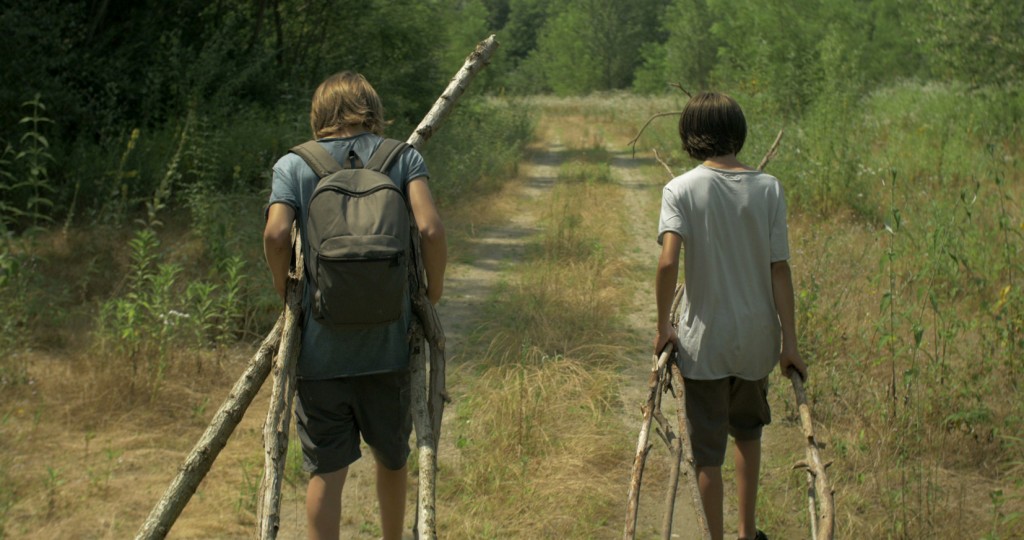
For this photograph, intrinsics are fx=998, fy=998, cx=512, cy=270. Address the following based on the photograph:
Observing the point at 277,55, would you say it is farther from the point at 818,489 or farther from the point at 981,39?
the point at 818,489

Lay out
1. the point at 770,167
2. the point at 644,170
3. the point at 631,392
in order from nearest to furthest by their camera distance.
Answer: the point at 631,392 < the point at 770,167 < the point at 644,170

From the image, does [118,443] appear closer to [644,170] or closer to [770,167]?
[770,167]

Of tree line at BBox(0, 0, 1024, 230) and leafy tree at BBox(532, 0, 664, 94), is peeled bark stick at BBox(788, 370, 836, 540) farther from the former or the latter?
leafy tree at BBox(532, 0, 664, 94)

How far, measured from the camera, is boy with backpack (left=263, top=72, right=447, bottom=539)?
120 inches

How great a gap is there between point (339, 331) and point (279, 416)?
0.38 m

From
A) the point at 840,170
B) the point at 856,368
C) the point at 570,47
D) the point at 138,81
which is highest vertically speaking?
the point at 570,47

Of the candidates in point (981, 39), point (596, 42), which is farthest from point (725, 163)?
point (596, 42)

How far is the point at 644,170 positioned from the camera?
70.0 ft

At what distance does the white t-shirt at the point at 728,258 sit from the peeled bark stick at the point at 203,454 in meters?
1.45

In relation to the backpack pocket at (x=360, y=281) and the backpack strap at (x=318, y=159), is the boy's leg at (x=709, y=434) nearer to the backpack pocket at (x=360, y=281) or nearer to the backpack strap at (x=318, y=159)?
the backpack pocket at (x=360, y=281)

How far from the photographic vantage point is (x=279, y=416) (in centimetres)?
300

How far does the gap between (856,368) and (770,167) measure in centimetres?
726

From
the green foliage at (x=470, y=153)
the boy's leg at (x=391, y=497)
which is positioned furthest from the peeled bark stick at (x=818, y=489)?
the green foliage at (x=470, y=153)

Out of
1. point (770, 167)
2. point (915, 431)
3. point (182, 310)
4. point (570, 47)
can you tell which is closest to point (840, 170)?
point (770, 167)
